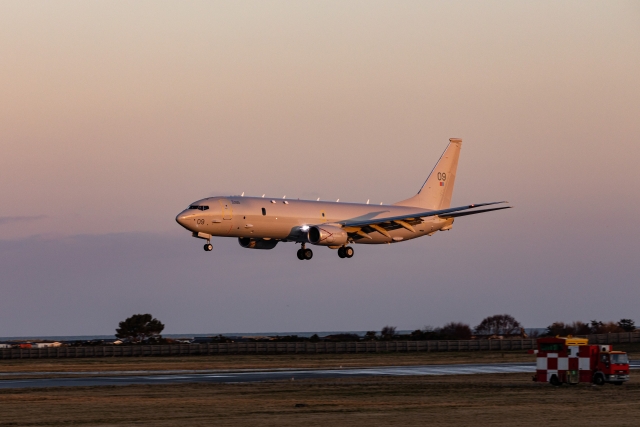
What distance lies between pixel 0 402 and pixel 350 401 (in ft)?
41.9

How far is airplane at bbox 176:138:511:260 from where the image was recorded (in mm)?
65750

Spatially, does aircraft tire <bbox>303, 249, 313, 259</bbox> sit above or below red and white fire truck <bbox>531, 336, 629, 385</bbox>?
above

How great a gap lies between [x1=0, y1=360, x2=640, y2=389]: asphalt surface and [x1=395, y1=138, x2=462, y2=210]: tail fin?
31409 millimetres

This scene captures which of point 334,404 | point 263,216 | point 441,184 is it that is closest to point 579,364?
point 334,404

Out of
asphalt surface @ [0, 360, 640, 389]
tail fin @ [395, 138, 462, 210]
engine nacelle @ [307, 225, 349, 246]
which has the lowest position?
asphalt surface @ [0, 360, 640, 389]

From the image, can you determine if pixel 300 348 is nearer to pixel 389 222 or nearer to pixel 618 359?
pixel 389 222

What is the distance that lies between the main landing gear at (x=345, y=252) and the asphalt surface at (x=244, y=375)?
64.1 feet

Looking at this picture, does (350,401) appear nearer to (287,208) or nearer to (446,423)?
(446,423)

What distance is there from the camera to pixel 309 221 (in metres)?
70.6

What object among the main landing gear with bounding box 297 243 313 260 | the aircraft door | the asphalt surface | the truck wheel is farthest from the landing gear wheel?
the truck wheel

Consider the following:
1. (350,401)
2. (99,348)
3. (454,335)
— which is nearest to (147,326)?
(99,348)

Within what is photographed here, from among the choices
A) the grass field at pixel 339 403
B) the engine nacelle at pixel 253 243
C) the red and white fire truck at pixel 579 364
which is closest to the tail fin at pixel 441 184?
the engine nacelle at pixel 253 243

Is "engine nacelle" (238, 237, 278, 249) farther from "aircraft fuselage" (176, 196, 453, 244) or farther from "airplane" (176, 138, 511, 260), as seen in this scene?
"aircraft fuselage" (176, 196, 453, 244)

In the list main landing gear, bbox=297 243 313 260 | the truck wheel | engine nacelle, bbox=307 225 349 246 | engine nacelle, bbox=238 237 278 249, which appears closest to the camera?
the truck wheel
